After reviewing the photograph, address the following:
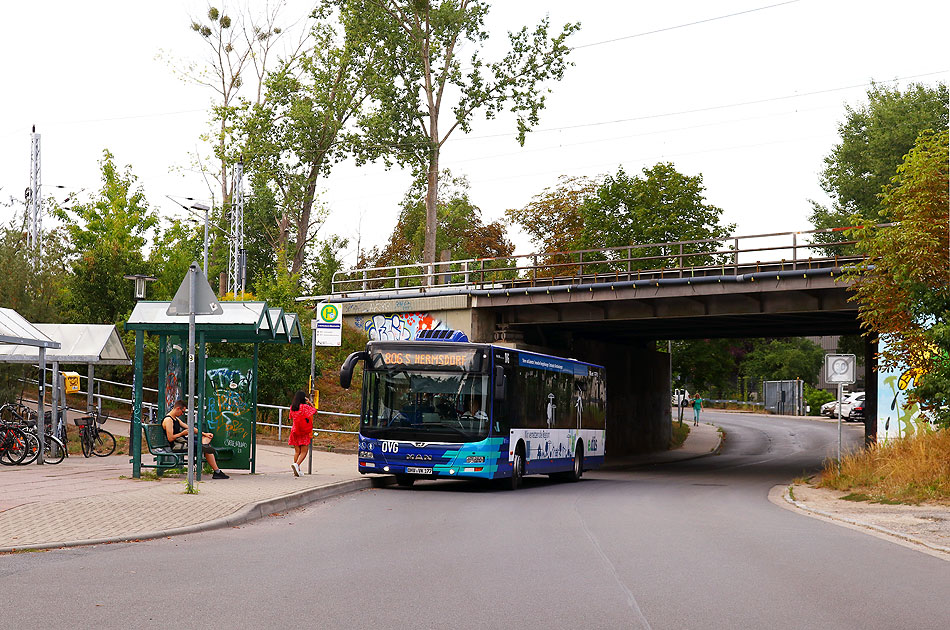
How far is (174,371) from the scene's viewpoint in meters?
20.3

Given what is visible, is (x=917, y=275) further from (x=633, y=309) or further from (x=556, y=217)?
(x=556, y=217)

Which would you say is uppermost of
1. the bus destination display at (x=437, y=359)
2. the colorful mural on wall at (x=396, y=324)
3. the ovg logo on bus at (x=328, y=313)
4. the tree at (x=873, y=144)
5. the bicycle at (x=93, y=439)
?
the tree at (x=873, y=144)

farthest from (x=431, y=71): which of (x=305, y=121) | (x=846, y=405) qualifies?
(x=846, y=405)

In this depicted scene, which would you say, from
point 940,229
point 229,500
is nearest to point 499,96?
point 940,229

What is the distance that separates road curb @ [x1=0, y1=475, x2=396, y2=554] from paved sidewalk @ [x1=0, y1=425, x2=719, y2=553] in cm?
1

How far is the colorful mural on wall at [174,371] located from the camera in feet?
66.2

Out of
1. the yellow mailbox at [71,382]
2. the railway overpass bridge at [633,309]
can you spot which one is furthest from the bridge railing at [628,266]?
the yellow mailbox at [71,382]

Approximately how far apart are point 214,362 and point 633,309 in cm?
1674

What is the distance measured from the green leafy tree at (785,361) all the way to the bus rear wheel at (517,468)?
198ft

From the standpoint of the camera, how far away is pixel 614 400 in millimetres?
42375

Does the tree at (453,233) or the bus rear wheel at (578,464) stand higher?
the tree at (453,233)

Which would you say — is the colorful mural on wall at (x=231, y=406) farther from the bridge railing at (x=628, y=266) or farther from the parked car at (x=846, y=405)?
the parked car at (x=846, y=405)

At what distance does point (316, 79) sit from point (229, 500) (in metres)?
38.7

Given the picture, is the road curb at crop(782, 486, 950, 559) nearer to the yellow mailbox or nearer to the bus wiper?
the bus wiper
